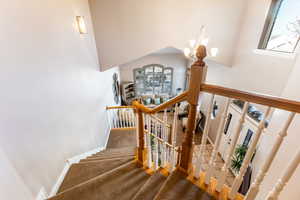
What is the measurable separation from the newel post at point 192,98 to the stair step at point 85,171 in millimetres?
995

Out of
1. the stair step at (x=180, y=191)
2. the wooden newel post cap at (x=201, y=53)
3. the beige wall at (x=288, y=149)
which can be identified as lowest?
the stair step at (x=180, y=191)

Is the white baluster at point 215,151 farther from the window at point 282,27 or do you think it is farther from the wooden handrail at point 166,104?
the window at point 282,27

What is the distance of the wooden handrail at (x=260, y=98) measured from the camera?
63 cm

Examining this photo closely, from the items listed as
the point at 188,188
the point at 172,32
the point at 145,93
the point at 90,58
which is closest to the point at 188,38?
the point at 172,32

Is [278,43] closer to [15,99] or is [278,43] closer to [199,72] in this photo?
[199,72]

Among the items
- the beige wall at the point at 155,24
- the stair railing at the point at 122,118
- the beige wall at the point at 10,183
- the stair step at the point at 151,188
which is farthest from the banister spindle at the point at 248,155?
the stair railing at the point at 122,118

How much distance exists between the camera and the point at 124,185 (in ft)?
4.59

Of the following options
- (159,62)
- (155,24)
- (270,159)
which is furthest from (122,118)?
(270,159)

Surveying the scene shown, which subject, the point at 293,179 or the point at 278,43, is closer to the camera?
the point at 293,179

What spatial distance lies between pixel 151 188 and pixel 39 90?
139cm

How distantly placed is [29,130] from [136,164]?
1.13 meters

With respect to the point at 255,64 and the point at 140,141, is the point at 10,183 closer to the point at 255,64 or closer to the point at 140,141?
the point at 140,141

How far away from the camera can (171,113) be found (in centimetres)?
695

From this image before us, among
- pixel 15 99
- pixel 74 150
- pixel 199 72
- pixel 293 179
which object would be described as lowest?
pixel 74 150
